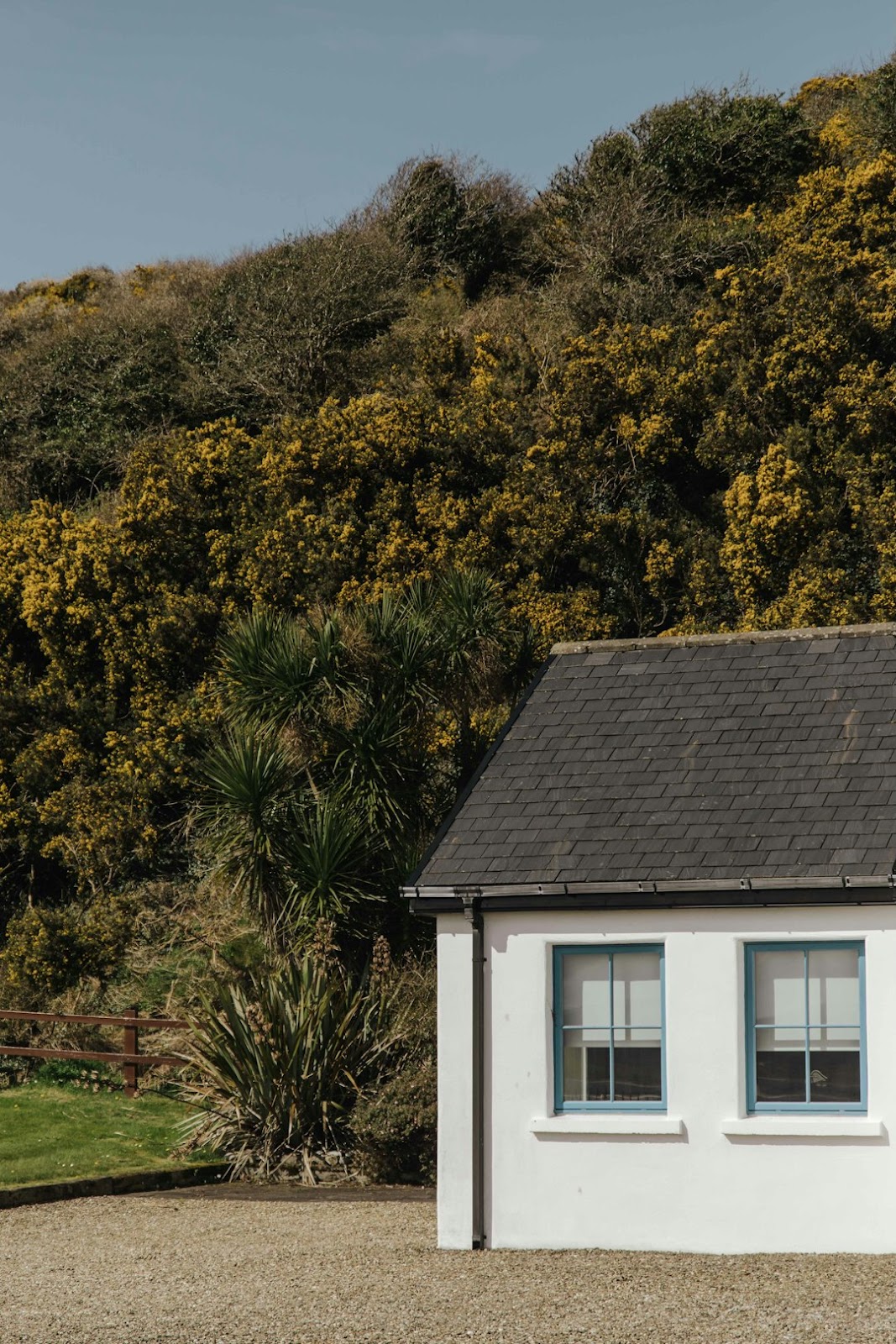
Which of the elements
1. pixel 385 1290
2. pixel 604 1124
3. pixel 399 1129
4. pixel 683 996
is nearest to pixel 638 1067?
pixel 604 1124

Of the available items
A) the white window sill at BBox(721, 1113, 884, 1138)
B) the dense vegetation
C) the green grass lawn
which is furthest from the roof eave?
the dense vegetation

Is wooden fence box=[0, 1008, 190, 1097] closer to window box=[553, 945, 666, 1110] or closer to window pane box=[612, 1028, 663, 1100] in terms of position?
window box=[553, 945, 666, 1110]

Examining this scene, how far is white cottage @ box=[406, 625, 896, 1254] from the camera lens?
1105 centimetres

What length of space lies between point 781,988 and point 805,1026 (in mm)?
312

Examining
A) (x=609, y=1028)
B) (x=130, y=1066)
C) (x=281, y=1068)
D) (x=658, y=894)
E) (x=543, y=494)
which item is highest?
(x=543, y=494)

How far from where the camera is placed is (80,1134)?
1650 cm

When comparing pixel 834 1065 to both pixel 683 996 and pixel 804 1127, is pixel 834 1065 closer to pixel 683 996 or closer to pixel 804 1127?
pixel 804 1127

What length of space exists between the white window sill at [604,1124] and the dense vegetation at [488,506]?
24.0ft

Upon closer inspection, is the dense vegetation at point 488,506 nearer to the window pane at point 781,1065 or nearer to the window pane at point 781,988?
the window pane at point 781,988

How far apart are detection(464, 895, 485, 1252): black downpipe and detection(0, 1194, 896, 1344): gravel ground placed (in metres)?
0.42

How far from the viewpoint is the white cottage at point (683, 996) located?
11.0m

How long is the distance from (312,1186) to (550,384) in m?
14.6

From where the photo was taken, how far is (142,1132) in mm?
16688

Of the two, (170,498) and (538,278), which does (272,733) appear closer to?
(170,498)
